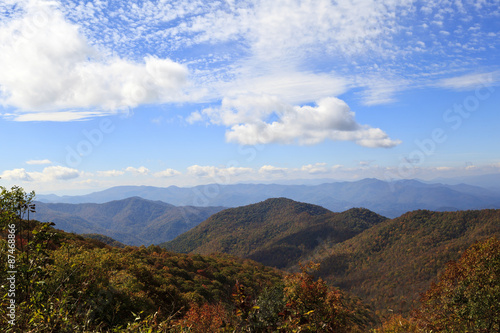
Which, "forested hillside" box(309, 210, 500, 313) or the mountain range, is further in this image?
"forested hillside" box(309, 210, 500, 313)

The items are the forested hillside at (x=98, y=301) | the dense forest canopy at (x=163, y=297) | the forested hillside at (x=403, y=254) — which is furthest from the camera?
the forested hillside at (x=403, y=254)

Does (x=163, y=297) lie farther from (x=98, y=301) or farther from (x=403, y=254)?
(x=403, y=254)

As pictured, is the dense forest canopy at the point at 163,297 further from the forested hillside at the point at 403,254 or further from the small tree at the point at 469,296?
the forested hillside at the point at 403,254

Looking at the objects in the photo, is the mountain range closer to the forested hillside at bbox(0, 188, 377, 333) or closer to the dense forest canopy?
the dense forest canopy

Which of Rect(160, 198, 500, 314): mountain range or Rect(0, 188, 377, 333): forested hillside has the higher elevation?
Rect(0, 188, 377, 333): forested hillside

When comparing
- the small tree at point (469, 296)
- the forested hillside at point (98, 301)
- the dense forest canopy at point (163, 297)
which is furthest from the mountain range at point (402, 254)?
the forested hillside at point (98, 301)

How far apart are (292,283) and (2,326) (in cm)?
1003

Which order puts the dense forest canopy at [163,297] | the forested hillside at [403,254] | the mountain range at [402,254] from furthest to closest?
1. the forested hillside at [403,254]
2. the mountain range at [402,254]
3. the dense forest canopy at [163,297]

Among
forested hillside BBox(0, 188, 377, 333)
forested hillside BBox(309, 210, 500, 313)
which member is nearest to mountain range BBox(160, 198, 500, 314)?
forested hillside BBox(309, 210, 500, 313)

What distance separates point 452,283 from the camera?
69.4 feet

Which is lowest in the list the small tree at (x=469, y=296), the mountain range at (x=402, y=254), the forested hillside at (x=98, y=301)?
the mountain range at (x=402, y=254)

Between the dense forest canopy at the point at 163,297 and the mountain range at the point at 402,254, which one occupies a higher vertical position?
the dense forest canopy at the point at 163,297

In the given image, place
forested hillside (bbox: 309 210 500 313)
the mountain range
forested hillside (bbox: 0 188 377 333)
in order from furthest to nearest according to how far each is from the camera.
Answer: forested hillside (bbox: 309 210 500 313) < the mountain range < forested hillside (bbox: 0 188 377 333)

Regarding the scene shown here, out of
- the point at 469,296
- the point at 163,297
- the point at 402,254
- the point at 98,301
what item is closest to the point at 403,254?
the point at 402,254
